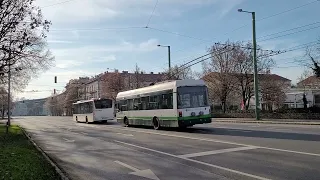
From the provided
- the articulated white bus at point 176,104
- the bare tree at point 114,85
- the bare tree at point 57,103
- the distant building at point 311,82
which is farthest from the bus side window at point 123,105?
the bare tree at point 57,103

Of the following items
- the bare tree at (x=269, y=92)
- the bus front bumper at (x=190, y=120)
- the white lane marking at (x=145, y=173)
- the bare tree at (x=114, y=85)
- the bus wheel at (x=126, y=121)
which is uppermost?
the bare tree at (x=114, y=85)

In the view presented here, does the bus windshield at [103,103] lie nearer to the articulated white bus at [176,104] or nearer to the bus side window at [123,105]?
the bus side window at [123,105]

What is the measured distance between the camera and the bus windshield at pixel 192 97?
70.9 feet

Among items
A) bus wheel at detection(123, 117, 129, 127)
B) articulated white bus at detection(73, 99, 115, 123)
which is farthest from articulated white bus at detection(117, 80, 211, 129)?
articulated white bus at detection(73, 99, 115, 123)

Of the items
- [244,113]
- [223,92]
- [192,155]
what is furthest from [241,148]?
[223,92]

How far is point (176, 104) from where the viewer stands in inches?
853

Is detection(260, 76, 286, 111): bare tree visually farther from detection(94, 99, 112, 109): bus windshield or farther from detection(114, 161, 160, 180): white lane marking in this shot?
detection(114, 161, 160, 180): white lane marking

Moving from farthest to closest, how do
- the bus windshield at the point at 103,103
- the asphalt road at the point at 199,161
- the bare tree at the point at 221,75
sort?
the bare tree at the point at 221,75 → the bus windshield at the point at 103,103 → the asphalt road at the point at 199,161

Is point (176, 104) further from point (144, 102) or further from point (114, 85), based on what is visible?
point (114, 85)

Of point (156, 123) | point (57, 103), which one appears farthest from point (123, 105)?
point (57, 103)

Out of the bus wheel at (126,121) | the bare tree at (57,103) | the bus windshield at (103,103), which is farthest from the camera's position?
the bare tree at (57,103)

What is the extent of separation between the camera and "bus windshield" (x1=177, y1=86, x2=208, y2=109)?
70.9 feet

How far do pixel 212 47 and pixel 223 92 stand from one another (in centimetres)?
672

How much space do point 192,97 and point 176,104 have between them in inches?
41.5
